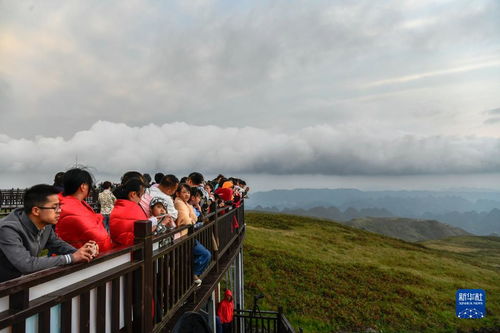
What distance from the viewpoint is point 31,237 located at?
313 cm

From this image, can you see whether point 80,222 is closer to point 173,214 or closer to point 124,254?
point 124,254

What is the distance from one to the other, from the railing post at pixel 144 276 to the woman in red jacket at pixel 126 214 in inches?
15.2

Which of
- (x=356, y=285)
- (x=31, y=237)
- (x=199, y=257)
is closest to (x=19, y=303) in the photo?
(x=31, y=237)

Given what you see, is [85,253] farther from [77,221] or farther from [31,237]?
[77,221]

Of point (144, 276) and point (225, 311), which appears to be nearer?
point (144, 276)

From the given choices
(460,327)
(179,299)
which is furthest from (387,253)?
(179,299)

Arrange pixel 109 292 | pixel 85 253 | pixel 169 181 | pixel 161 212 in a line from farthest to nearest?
pixel 169 181 → pixel 161 212 → pixel 109 292 → pixel 85 253

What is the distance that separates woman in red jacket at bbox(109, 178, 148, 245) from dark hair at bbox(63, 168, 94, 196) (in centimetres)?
48

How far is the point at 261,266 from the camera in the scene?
1187 inches

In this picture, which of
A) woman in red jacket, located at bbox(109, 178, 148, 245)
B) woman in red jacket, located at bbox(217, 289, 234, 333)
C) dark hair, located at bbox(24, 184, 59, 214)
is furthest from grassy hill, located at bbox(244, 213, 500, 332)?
dark hair, located at bbox(24, 184, 59, 214)

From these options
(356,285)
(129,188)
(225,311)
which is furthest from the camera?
(356,285)

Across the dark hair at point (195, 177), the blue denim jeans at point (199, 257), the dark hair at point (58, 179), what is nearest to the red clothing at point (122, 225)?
the blue denim jeans at point (199, 257)

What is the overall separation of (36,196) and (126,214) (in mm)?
1346

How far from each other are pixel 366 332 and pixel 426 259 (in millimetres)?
29485
